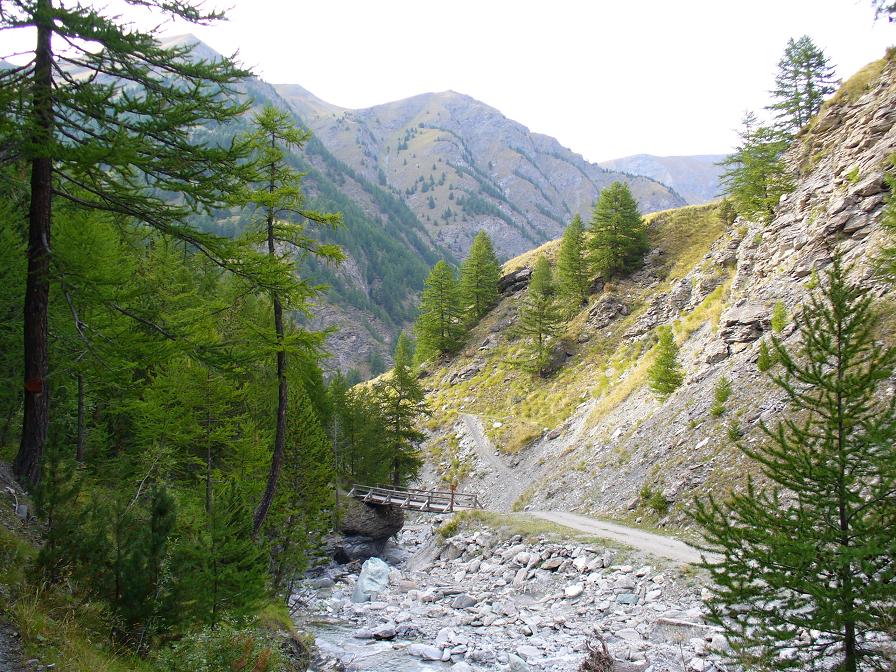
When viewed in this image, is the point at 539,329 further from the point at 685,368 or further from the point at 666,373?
the point at 666,373

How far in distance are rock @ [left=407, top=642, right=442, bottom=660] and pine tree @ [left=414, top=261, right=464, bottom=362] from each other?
146 feet

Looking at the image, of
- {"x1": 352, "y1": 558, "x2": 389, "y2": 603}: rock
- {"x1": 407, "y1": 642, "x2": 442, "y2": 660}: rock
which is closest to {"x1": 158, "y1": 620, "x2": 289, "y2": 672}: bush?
{"x1": 407, "y1": 642, "x2": 442, "y2": 660}: rock

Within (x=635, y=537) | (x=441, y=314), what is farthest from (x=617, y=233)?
(x=635, y=537)

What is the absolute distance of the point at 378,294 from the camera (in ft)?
585

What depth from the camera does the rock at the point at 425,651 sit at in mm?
11659

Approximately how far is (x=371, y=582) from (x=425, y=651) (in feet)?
30.3

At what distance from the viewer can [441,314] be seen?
5634cm

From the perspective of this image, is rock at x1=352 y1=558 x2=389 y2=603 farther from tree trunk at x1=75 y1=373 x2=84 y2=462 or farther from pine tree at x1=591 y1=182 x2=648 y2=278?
pine tree at x1=591 y1=182 x2=648 y2=278

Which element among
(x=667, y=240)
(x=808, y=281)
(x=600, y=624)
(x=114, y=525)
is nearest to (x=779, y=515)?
(x=600, y=624)

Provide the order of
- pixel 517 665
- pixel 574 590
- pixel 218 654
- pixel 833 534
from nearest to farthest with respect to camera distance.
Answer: pixel 833 534 → pixel 218 654 → pixel 517 665 → pixel 574 590

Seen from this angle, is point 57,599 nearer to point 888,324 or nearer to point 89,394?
point 89,394

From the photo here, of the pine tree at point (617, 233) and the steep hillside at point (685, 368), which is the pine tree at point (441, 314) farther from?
the pine tree at point (617, 233)

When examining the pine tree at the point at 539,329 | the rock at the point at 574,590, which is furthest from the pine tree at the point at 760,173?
the rock at the point at 574,590

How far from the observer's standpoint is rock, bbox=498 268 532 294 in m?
62.7
